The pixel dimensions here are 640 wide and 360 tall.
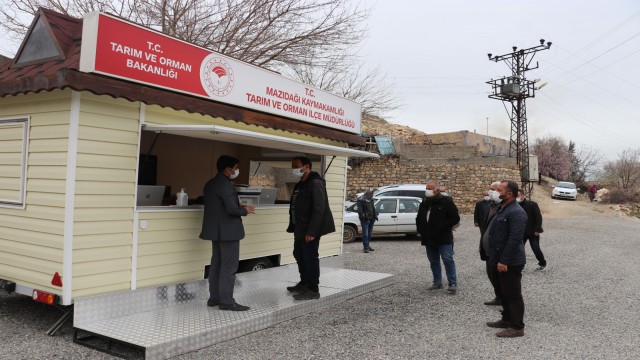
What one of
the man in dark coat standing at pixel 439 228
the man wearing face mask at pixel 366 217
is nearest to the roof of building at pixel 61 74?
the man in dark coat standing at pixel 439 228

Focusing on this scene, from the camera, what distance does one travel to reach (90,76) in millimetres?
4523

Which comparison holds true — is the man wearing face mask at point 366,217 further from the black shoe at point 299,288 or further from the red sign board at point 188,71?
the black shoe at point 299,288

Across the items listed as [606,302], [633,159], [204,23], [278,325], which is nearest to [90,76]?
[278,325]

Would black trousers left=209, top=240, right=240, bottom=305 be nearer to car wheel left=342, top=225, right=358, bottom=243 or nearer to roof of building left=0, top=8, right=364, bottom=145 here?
roof of building left=0, top=8, right=364, bottom=145

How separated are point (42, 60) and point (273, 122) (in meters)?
2.82

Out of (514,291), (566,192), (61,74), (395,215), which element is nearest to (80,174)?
(61,74)

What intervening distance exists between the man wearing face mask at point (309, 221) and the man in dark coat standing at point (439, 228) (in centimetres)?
Answer: 206

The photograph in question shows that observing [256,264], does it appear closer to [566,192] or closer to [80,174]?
[80,174]

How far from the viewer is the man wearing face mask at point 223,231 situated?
551 centimetres

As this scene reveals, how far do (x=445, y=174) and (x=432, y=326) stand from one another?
22.3 m

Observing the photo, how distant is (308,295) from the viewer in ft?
20.6

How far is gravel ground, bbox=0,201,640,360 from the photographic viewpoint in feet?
15.5

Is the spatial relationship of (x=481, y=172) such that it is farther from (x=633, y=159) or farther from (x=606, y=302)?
(x=633, y=159)

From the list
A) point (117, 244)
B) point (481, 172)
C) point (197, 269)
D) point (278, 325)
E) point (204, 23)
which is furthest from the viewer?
point (481, 172)
